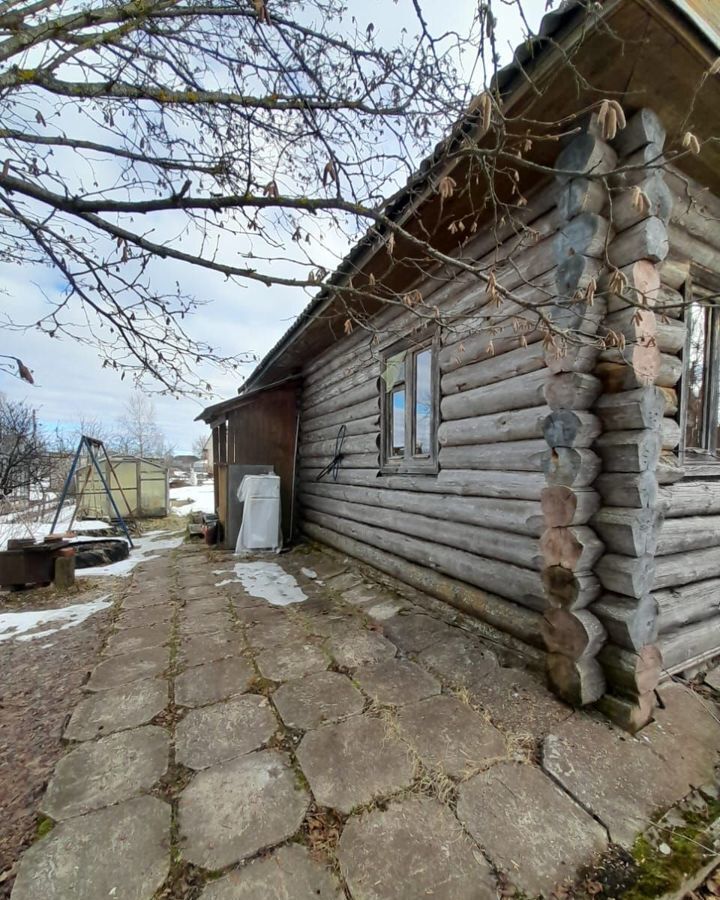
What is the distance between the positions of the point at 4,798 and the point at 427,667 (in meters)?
2.10

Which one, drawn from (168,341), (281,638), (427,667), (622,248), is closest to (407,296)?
(622,248)

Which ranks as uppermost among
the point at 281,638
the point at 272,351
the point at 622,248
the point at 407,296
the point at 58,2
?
the point at 58,2

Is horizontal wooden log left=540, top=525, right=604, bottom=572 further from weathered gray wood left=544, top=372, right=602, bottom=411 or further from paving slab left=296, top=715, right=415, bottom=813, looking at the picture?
paving slab left=296, top=715, right=415, bottom=813

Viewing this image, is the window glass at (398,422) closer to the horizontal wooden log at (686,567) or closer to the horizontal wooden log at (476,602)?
the horizontal wooden log at (476,602)

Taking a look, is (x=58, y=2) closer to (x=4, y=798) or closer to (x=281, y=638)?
(x=4, y=798)

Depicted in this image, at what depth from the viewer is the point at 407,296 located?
1.70 meters

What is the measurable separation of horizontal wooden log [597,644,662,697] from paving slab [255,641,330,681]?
165 cm

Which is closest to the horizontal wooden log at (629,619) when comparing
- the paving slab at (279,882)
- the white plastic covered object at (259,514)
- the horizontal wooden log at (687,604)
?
the horizontal wooden log at (687,604)

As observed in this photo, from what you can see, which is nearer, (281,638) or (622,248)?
(622,248)

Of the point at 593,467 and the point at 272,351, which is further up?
the point at 272,351

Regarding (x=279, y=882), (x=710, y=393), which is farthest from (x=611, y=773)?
(x=710, y=393)

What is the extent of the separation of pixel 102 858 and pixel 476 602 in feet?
7.59

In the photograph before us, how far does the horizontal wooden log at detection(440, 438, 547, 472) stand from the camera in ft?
7.91

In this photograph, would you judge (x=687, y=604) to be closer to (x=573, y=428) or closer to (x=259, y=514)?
(x=573, y=428)
